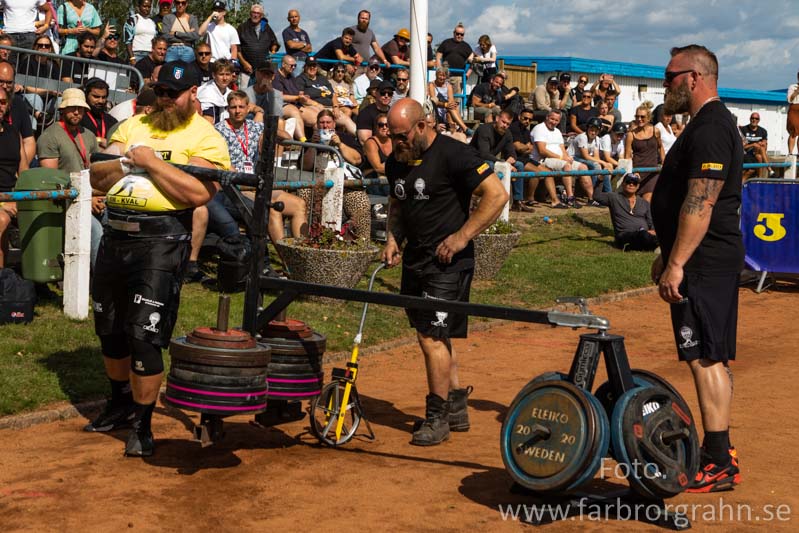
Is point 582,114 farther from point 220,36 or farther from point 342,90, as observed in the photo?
point 220,36

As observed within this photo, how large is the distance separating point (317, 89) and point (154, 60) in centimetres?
301

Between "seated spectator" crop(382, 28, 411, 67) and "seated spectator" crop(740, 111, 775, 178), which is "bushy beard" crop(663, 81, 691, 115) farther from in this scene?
"seated spectator" crop(740, 111, 775, 178)

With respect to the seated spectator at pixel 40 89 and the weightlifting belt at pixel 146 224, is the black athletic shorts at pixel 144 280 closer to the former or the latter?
the weightlifting belt at pixel 146 224

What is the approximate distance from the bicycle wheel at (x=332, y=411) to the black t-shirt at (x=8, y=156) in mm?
5445

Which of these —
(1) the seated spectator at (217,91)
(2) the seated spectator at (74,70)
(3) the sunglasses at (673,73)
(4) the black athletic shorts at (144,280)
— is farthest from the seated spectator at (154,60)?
(3) the sunglasses at (673,73)

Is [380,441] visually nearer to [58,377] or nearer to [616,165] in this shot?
[58,377]

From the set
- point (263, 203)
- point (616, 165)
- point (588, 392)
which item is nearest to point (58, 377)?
point (263, 203)

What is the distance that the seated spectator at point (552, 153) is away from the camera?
65.2 feet

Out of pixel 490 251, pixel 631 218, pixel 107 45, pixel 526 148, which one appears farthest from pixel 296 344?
pixel 526 148

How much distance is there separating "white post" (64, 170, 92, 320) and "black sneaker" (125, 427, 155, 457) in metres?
3.48

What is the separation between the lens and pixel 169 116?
22.0 ft

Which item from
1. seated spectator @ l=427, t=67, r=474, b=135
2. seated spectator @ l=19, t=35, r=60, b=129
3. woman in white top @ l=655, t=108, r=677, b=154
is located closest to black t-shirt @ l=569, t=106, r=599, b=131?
woman in white top @ l=655, t=108, r=677, b=154

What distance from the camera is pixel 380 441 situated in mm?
7449

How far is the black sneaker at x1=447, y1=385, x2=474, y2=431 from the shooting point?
776 cm
